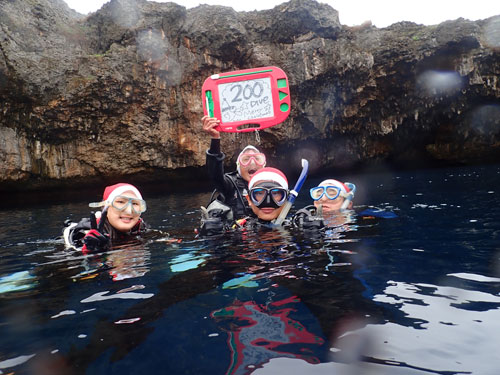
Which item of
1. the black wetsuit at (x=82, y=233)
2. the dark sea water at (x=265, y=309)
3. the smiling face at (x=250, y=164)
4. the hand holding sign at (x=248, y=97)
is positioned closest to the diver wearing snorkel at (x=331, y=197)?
the smiling face at (x=250, y=164)

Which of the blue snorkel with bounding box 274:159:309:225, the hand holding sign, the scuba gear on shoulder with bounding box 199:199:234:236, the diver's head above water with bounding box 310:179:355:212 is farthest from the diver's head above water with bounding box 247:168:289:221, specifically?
the diver's head above water with bounding box 310:179:355:212

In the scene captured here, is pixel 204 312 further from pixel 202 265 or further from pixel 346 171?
pixel 346 171

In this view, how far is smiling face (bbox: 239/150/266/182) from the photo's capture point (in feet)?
17.0

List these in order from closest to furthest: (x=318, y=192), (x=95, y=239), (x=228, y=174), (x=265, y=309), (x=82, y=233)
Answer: (x=265, y=309), (x=95, y=239), (x=82, y=233), (x=228, y=174), (x=318, y=192)

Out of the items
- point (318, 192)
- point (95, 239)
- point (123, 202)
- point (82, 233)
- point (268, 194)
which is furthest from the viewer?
point (318, 192)

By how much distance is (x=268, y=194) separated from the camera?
11.9 ft

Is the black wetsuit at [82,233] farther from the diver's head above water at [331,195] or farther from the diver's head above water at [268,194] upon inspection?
the diver's head above water at [331,195]

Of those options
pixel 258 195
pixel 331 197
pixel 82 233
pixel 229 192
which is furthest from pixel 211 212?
pixel 331 197

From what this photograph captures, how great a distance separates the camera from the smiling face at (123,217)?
373 centimetres

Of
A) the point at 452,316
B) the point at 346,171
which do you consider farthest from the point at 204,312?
the point at 346,171

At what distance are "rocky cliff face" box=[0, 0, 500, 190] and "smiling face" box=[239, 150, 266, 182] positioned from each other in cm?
1092

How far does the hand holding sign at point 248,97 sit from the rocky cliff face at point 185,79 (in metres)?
12.5

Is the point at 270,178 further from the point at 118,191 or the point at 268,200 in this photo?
the point at 118,191

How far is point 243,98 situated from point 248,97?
5 centimetres
